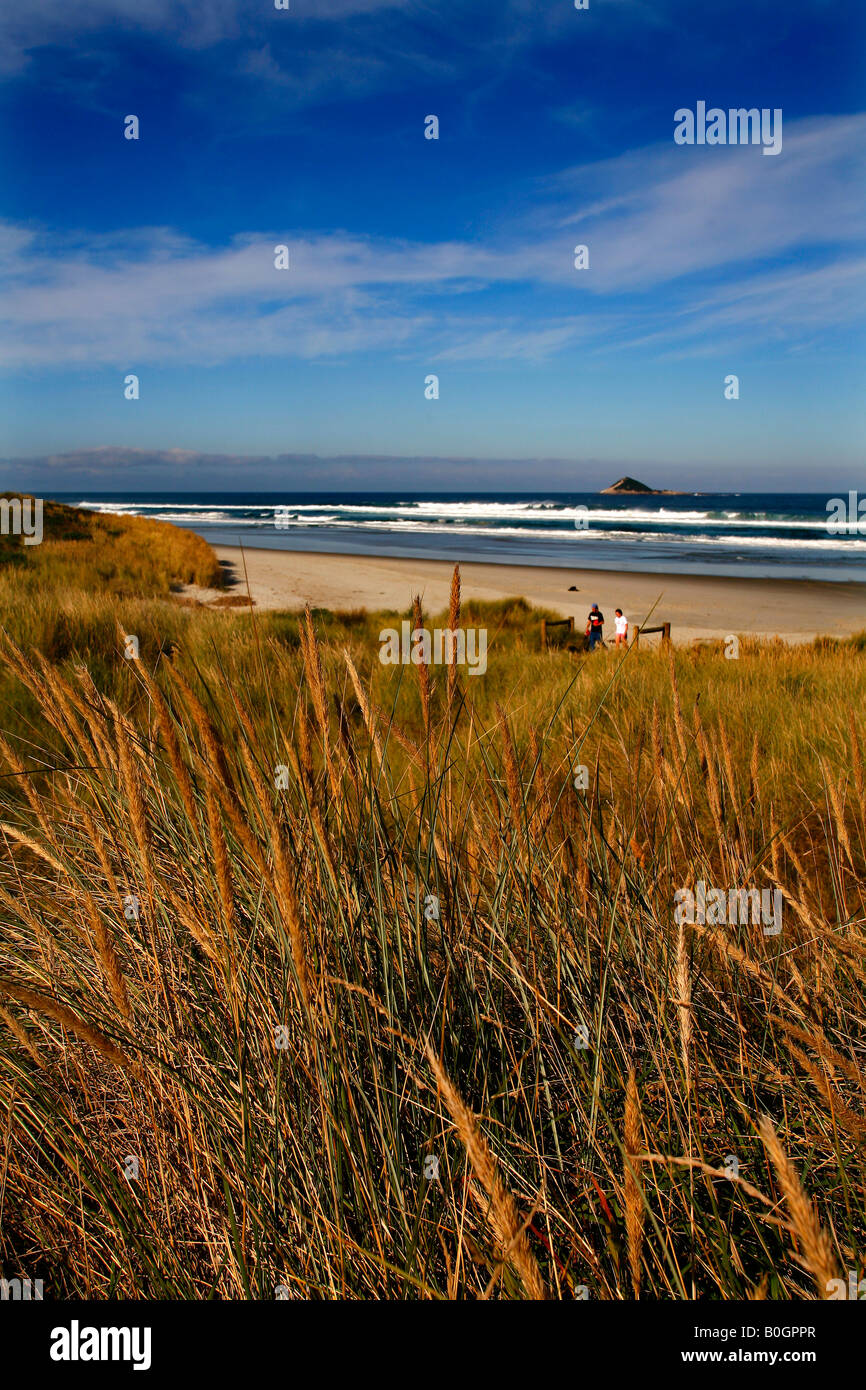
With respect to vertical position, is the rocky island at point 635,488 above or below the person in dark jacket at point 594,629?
above

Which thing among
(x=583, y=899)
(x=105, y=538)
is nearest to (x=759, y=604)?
(x=105, y=538)

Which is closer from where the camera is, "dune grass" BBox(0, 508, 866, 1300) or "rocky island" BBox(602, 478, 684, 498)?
"dune grass" BBox(0, 508, 866, 1300)

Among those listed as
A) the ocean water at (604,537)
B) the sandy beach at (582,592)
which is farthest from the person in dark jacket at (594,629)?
the ocean water at (604,537)

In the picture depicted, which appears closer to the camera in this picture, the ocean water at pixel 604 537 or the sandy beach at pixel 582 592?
the sandy beach at pixel 582 592

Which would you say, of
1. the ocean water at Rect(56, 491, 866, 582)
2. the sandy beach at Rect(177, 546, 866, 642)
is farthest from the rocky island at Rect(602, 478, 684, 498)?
the sandy beach at Rect(177, 546, 866, 642)

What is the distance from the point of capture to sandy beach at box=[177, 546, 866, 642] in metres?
17.8

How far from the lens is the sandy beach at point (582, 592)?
17766 mm

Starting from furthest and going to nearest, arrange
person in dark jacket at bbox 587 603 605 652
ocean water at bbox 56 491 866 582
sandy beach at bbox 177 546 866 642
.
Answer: ocean water at bbox 56 491 866 582 < sandy beach at bbox 177 546 866 642 < person in dark jacket at bbox 587 603 605 652

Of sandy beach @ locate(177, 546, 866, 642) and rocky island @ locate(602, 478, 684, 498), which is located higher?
rocky island @ locate(602, 478, 684, 498)

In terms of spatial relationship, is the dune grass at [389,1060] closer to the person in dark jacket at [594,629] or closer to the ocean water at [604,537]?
the person in dark jacket at [594,629]

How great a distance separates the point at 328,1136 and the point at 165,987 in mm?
458

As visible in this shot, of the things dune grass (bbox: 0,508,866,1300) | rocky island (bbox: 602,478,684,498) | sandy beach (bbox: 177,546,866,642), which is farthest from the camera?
rocky island (bbox: 602,478,684,498)

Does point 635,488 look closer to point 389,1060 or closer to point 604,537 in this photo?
point 604,537

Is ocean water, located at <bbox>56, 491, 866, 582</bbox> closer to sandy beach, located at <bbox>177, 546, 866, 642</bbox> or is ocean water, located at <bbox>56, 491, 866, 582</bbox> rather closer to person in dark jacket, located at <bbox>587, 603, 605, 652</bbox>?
sandy beach, located at <bbox>177, 546, 866, 642</bbox>
